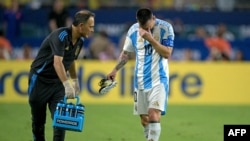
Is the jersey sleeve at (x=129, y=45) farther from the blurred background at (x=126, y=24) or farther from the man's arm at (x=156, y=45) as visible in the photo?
the blurred background at (x=126, y=24)

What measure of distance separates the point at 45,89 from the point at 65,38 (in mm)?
914

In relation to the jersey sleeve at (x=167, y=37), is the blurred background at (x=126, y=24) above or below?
above

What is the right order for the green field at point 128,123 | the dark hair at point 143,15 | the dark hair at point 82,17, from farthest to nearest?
the green field at point 128,123
the dark hair at point 82,17
the dark hair at point 143,15

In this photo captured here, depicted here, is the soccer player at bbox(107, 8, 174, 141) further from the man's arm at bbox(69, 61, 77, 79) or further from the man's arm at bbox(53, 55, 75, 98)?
the man's arm at bbox(53, 55, 75, 98)

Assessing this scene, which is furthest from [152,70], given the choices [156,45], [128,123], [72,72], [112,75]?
[128,123]

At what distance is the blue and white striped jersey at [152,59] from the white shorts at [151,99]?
8 centimetres

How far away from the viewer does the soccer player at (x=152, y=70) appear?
11.4 metres

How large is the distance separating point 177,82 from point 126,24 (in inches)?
225

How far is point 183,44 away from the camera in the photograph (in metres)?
25.4

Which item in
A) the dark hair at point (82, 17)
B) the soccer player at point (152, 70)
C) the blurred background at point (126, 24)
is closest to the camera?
the dark hair at point (82, 17)

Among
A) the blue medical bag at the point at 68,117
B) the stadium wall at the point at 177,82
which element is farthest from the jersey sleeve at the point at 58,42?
the stadium wall at the point at 177,82

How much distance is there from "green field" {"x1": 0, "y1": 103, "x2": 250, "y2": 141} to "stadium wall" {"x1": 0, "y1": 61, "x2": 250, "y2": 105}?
78 centimetres

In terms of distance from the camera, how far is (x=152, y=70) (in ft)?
38.0

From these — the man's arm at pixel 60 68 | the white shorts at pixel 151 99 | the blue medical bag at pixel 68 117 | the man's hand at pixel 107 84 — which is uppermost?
the man's arm at pixel 60 68
